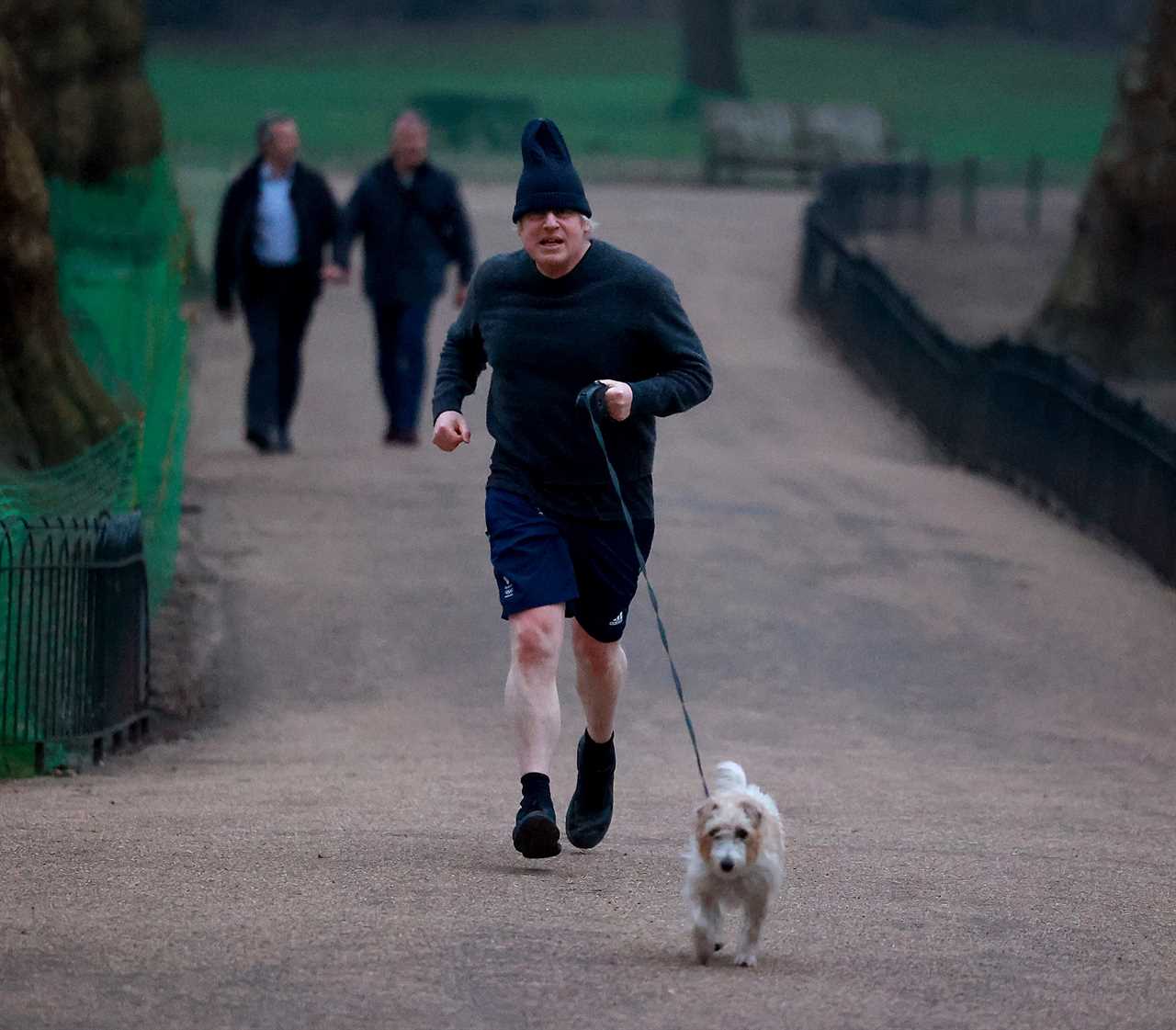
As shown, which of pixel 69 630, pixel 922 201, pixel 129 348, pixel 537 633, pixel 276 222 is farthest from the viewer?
pixel 922 201

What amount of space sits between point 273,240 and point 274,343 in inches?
27.7

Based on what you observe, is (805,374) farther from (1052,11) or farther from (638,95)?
(1052,11)

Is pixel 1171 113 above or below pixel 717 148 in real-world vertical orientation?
above

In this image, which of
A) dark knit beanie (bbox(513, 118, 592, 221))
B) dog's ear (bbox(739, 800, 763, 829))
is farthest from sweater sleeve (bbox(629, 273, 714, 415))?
dog's ear (bbox(739, 800, 763, 829))

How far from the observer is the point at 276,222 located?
48.5 ft

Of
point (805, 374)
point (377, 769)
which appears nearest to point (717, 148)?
point (805, 374)

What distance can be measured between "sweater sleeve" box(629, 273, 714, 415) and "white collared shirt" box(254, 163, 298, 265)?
8387 millimetres

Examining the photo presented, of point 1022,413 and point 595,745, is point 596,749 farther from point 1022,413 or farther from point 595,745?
point 1022,413

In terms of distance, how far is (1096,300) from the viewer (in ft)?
70.8

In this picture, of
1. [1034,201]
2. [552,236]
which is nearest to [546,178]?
[552,236]

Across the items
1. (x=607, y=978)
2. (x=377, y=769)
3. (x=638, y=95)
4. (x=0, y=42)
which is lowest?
(x=638, y=95)

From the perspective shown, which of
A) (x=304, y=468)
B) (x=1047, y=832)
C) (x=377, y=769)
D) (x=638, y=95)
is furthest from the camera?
(x=638, y=95)

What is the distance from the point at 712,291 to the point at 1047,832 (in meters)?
18.9

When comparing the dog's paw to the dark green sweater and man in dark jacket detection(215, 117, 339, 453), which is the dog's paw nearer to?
the dark green sweater
